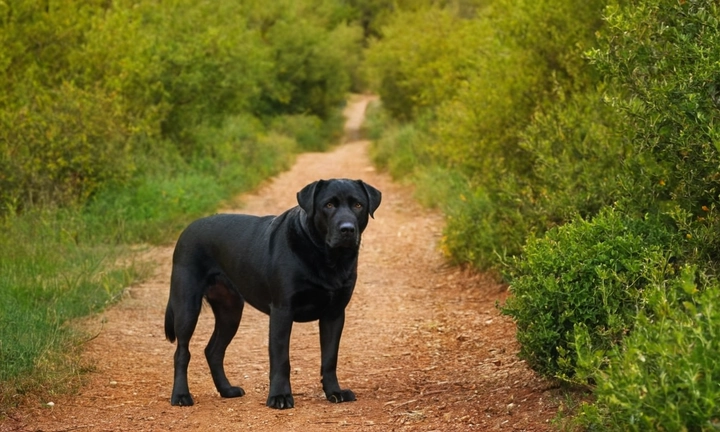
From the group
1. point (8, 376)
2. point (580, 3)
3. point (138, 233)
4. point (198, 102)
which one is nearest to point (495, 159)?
point (580, 3)

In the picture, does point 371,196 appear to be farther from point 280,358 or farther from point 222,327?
point 222,327

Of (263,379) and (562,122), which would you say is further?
(562,122)

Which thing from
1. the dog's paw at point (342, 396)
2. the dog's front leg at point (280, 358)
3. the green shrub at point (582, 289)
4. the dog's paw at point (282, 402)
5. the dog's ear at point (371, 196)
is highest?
the dog's ear at point (371, 196)

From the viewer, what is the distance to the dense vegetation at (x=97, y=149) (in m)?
8.88

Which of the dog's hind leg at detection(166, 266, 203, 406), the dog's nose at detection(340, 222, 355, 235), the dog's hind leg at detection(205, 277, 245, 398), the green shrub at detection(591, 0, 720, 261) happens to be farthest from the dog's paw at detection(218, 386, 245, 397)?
the green shrub at detection(591, 0, 720, 261)

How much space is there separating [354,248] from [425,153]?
1666cm

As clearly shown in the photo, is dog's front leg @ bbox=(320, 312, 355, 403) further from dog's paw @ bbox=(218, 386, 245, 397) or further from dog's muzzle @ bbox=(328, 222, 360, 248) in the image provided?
dog's paw @ bbox=(218, 386, 245, 397)

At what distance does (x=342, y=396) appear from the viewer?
251 inches

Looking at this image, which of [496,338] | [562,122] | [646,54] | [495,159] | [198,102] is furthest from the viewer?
[198,102]

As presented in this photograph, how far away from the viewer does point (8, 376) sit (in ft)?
21.2

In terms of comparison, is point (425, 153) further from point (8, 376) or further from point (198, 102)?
point (8, 376)

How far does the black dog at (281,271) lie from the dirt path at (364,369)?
0.30 m

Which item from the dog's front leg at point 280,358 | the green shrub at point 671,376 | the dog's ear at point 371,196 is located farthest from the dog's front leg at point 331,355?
the green shrub at point 671,376

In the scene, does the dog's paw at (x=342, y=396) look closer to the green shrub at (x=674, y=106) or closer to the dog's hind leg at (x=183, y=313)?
the dog's hind leg at (x=183, y=313)
